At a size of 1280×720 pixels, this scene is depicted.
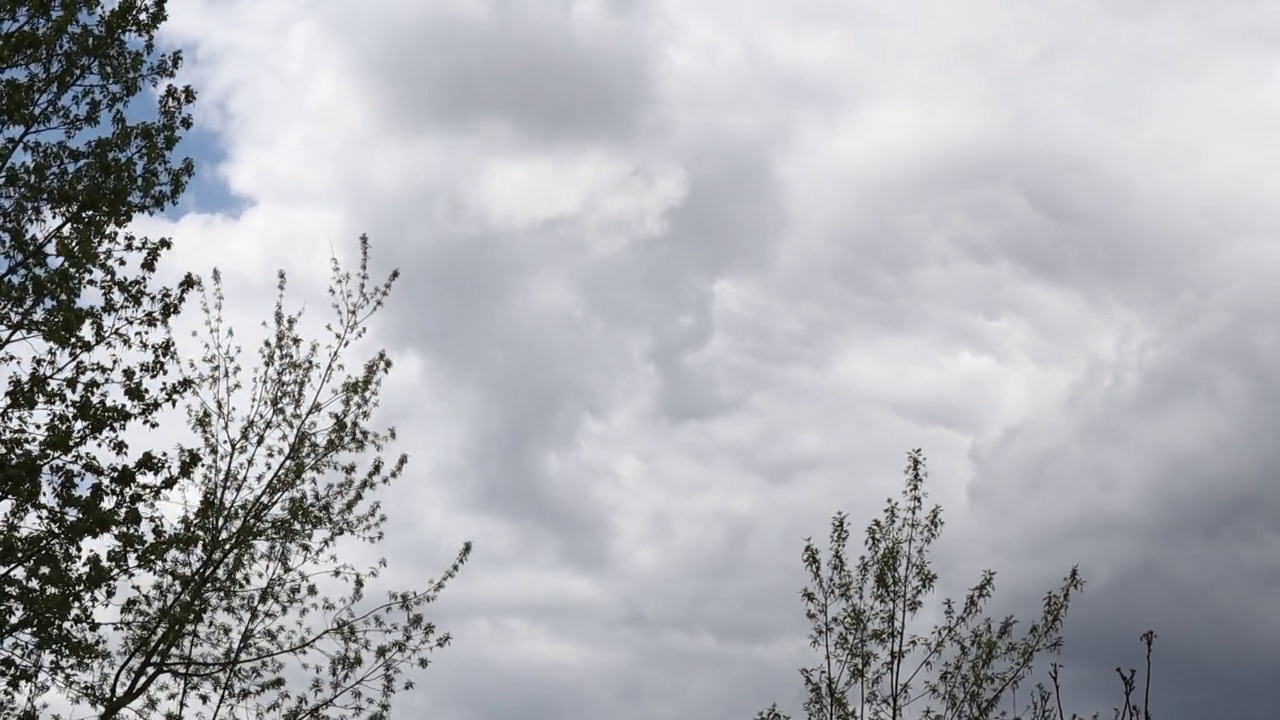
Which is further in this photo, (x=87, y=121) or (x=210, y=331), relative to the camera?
(x=210, y=331)

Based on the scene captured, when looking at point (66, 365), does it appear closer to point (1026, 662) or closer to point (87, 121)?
point (87, 121)

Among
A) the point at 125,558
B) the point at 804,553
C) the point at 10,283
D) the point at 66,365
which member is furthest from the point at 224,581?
the point at 804,553

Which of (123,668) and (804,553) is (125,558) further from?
(804,553)

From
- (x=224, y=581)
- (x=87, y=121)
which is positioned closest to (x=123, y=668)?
(x=224, y=581)

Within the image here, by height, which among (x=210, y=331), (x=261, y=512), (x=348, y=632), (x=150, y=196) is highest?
(x=210, y=331)

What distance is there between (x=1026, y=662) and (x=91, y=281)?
56.4 feet

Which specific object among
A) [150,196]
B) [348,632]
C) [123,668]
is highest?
[150,196]

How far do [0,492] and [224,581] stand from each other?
694 cm

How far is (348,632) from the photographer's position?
23.0 meters

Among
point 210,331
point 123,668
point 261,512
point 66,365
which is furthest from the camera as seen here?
point 210,331

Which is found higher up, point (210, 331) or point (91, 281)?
point (210, 331)

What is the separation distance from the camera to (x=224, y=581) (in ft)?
71.4

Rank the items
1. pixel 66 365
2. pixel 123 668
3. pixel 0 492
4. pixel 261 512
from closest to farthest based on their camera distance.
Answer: pixel 0 492, pixel 66 365, pixel 123 668, pixel 261 512

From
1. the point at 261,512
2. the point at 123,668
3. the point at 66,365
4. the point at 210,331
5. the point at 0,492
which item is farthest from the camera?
the point at 210,331
